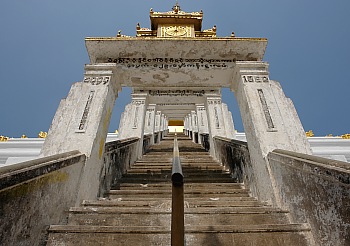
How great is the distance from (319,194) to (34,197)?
279cm

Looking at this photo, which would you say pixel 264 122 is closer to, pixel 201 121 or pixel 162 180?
pixel 162 180

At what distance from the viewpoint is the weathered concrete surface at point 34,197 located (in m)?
1.64

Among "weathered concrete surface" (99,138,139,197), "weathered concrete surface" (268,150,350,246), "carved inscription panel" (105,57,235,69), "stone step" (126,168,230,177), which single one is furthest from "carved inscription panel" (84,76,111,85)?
"weathered concrete surface" (268,150,350,246)

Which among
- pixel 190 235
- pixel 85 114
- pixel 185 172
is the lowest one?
pixel 190 235

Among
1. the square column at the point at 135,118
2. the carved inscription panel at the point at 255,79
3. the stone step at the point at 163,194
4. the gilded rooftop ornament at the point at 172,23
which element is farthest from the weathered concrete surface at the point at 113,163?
the gilded rooftop ornament at the point at 172,23

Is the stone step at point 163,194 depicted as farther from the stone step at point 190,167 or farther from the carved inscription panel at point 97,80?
the carved inscription panel at point 97,80

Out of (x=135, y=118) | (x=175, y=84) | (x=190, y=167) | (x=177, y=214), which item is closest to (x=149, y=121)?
(x=135, y=118)

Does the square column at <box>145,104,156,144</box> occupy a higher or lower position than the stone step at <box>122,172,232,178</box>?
higher

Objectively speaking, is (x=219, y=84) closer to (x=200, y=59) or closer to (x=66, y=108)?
(x=200, y=59)

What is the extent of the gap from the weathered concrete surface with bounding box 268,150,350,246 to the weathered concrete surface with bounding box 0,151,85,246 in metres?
2.74

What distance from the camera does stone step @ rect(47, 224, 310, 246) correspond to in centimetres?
204

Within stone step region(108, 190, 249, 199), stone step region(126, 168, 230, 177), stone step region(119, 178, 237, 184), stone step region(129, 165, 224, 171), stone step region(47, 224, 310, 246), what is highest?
stone step region(129, 165, 224, 171)

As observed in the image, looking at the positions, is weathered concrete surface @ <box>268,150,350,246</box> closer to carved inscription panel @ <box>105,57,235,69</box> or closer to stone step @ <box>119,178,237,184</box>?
stone step @ <box>119,178,237,184</box>

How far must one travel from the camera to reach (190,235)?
83.0 inches
